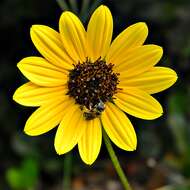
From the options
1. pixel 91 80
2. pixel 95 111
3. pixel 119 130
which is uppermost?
pixel 91 80

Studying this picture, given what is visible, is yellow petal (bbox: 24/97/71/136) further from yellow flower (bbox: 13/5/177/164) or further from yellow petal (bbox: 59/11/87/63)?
yellow petal (bbox: 59/11/87/63)

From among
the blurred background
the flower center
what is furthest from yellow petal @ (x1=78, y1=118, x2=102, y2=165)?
the blurred background

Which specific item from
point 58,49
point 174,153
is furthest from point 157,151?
point 58,49

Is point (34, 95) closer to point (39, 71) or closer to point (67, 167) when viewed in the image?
point (39, 71)

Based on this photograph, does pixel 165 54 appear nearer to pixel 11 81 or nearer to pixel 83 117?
pixel 11 81

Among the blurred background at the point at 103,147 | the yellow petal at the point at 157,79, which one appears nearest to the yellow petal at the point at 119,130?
the yellow petal at the point at 157,79

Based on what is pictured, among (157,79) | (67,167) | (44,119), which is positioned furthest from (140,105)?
(67,167)
